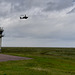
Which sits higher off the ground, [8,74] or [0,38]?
[0,38]

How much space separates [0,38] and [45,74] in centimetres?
6115

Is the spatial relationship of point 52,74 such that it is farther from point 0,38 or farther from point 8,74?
point 0,38

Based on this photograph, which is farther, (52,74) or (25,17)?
(25,17)

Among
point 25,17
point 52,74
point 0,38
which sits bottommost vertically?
point 52,74

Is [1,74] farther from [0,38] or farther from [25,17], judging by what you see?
[0,38]

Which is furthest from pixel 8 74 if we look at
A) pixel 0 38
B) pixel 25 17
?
pixel 0 38

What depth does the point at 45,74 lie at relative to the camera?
20625mm

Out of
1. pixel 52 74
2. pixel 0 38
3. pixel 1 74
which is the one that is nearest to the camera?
pixel 1 74

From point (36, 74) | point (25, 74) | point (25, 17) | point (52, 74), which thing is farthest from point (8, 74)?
point (25, 17)

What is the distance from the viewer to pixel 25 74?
20000mm

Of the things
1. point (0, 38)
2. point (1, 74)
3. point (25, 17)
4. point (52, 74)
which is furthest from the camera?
point (0, 38)

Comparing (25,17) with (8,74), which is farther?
(25,17)

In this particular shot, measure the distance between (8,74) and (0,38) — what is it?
199 ft

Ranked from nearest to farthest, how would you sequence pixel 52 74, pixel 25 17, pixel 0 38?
pixel 52 74, pixel 25 17, pixel 0 38
